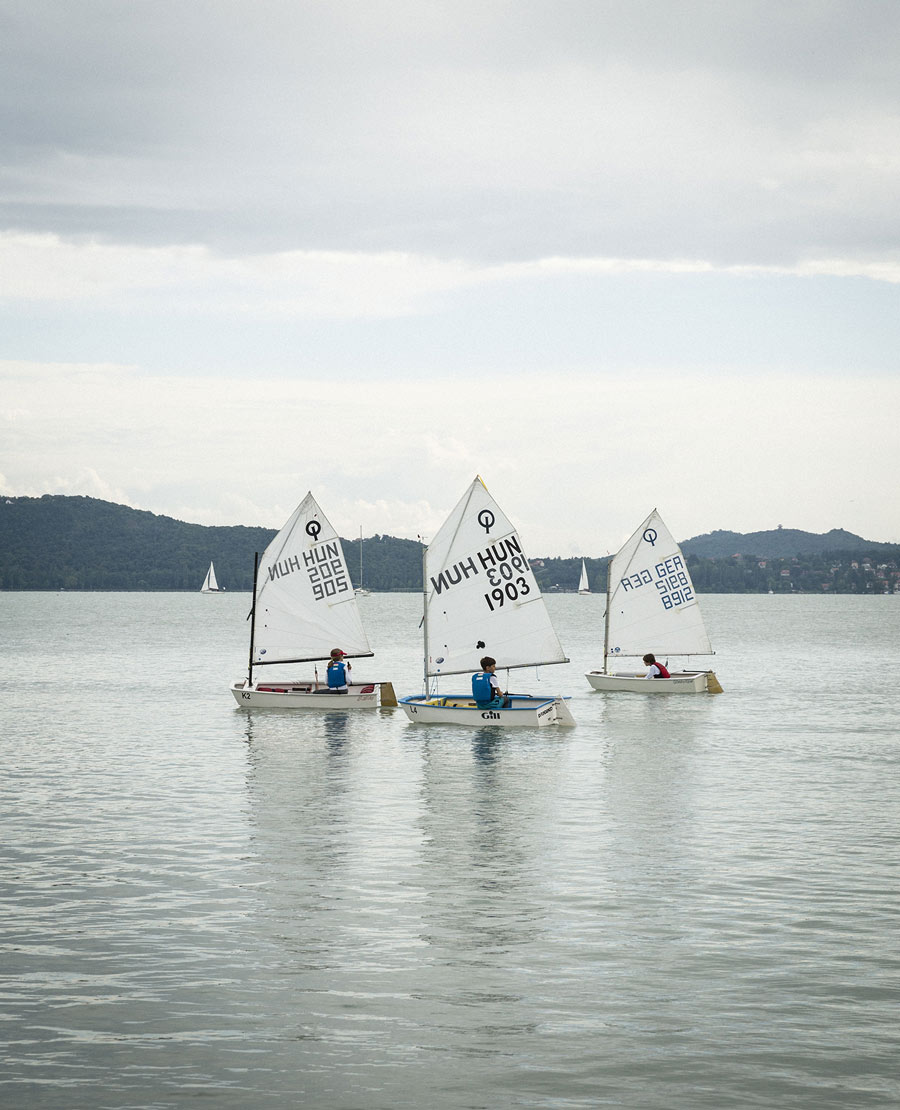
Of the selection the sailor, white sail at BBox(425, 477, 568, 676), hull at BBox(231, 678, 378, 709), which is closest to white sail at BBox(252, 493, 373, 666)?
hull at BBox(231, 678, 378, 709)

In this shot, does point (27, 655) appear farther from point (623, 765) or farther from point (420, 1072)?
point (420, 1072)

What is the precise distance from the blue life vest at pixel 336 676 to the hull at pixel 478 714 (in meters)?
4.57

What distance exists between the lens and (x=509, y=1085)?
11.6 metres

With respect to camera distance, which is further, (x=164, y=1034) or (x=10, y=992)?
(x=10, y=992)

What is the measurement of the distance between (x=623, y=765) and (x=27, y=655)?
6665cm

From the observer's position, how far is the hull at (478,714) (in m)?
39.8

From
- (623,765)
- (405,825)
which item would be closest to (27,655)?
(623,765)

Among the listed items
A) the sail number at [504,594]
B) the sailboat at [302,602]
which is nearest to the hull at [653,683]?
the sailboat at [302,602]

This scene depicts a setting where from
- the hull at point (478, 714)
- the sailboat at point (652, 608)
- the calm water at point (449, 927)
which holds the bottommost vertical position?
the calm water at point (449, 927)

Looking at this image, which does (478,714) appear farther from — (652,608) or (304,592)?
(652,608)

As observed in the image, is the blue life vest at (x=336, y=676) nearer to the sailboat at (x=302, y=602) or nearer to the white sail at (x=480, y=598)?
the sailboat at (x=302, y=602)

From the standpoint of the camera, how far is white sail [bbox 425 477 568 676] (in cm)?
4153

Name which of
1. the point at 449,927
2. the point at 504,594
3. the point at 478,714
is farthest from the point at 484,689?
the point at 449,927

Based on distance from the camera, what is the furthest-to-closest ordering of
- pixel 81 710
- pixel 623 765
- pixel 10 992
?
pixel 81 710, pixel 623 765, pixel 10 992
